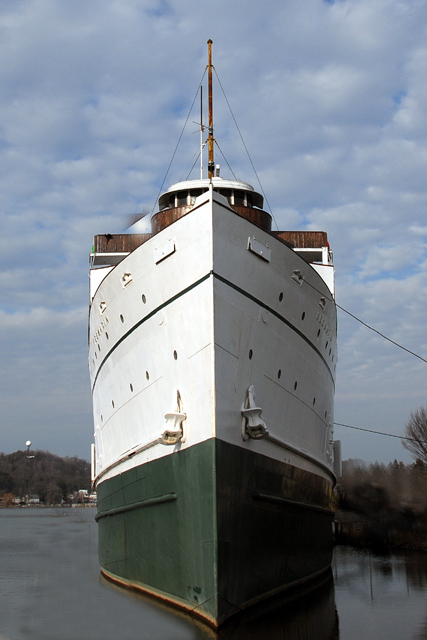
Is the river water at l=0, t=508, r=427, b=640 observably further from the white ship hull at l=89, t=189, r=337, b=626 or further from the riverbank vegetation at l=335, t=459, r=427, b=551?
the riverbank vegetation at l=335, t=459, r=427, b=551

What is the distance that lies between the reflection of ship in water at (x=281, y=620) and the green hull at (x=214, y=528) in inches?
5.9

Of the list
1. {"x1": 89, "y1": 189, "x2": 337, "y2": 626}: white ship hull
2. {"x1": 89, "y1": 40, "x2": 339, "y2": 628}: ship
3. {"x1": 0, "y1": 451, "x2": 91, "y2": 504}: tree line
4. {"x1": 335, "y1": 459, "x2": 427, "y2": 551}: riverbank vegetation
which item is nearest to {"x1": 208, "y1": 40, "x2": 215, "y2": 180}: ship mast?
{"x1": 89, "y1": 40, "x2": 339, "y2": 628}: ship

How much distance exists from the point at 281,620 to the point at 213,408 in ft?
10.9

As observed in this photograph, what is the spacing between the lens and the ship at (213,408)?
29.5 feet

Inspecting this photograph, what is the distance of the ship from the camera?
898 centimetres

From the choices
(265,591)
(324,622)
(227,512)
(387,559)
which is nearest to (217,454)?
(227,512)

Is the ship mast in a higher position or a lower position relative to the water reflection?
higher

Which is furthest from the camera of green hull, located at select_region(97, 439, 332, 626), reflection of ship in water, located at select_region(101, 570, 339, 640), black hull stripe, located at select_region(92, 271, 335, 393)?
black hull stripe, located at select_region(92, 271, 335, 393)

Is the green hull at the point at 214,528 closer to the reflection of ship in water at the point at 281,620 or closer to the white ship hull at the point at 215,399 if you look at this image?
the white ship hull at the point at 215,399

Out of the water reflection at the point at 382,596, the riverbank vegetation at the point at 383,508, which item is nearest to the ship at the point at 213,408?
the water reflection at the point at 382,596

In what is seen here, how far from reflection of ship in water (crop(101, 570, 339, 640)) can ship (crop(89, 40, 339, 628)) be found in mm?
172

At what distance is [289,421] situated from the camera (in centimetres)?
1075

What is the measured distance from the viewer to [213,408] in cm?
891

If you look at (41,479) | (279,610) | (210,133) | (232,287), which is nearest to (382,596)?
(279,610)
